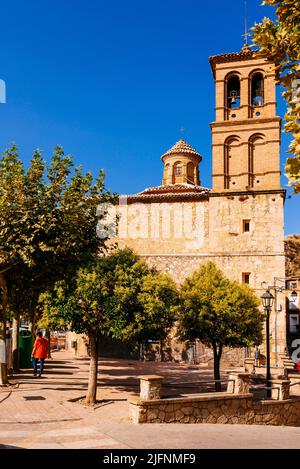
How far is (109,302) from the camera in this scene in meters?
12.3

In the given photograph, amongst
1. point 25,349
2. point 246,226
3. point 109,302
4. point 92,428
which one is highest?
point 246,226

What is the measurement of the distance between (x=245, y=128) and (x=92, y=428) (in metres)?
22.1

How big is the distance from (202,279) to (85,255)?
5.42 m

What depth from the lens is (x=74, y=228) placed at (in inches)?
551

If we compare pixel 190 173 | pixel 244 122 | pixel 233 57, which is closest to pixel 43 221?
pixel 244 122

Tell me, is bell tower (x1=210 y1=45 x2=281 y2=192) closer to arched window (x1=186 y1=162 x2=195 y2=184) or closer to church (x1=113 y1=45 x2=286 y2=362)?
church (x1=113 y1=45 x2=286 y2=362)

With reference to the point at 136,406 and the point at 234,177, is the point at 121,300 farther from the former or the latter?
the point at 234,177

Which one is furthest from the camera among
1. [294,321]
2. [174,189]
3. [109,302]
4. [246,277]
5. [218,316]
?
[294,321]

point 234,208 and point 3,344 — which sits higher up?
point 234,208

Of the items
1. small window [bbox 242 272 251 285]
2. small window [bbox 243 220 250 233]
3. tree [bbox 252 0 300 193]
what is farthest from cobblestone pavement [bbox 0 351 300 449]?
small window [bbox 243 220 250 233]

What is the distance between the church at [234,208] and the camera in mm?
26047

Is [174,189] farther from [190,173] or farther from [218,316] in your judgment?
[218,316]

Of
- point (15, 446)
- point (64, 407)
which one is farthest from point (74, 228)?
point (15, 446)
